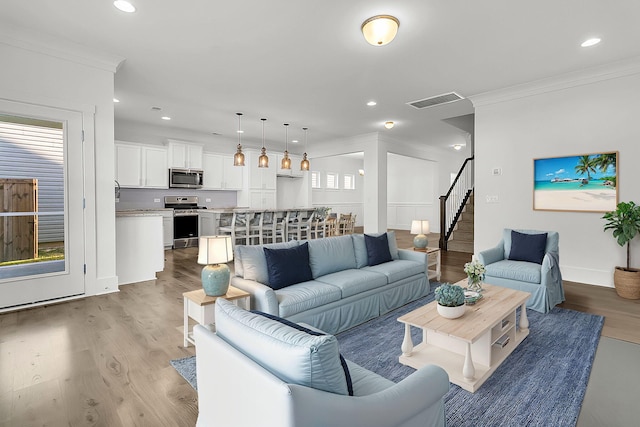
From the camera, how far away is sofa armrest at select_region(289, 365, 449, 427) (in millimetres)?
964

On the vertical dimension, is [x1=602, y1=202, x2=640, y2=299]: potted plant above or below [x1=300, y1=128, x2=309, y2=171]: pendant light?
below

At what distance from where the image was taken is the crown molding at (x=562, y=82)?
408cm

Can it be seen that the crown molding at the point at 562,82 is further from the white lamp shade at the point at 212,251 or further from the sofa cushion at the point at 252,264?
the white lamp shade at the point at 212,251

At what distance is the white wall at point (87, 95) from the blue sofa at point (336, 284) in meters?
2.11

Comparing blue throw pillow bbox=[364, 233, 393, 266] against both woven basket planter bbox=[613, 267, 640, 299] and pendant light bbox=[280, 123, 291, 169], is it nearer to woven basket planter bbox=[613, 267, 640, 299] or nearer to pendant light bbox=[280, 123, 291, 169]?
woven basket planter bbox=[613, 267, 640, 299]

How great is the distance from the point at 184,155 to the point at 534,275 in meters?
7.35

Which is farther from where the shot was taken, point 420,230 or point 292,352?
point 420,230

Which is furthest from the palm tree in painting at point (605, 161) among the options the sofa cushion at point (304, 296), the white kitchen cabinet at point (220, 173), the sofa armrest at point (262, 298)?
the white kitchen cabinet at point (220, 173)

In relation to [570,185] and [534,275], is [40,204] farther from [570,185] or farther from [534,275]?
[570,185]

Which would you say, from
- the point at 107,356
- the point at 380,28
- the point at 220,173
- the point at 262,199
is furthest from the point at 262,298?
the point at 262,199

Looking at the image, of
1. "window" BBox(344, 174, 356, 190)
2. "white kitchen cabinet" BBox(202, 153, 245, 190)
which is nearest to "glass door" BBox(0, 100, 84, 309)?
"white kitchen cabinet" BBox(202, 153, 245, 190)

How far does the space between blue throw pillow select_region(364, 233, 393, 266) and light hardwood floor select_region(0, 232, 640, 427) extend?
2.09 m

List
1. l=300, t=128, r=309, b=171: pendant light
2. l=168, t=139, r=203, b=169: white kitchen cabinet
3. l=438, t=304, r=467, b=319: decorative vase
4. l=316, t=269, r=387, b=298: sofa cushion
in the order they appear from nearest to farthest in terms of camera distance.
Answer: l=438, t=304, r=467, b=319: decorative vase
l=316, t=269, r=387, b=298: sofa cushion
l=300, t=128, r=309, b=171: pendant light
l=168, t=139, r=203, b=169: white kitchen cabinet

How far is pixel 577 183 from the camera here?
4.50 m
